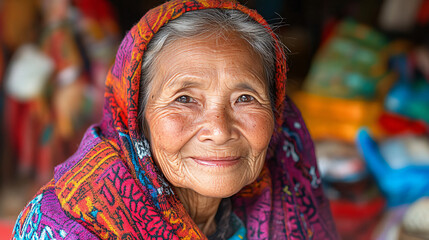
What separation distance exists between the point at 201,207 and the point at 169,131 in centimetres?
41

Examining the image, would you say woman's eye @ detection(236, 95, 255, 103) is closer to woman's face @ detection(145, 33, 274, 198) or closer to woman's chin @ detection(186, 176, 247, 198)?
woman's face @ detection(145, 33, 274, 198)

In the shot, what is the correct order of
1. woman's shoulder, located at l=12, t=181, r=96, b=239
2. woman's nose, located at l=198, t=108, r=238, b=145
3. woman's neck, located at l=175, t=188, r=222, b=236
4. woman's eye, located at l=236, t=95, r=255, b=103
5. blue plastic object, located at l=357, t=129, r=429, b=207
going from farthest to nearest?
blue plastic object, located at l=357, t=129, r=429, b=207, woman's neck, located at l=175, t=188, r=222, b=236, woman's eye, located at l=236, t=95, r=255, b=103, woman's nose, located at l=198, t=108, r=238, b=145, woman's shoulder, located at l=12, t=181, r=96, b=239

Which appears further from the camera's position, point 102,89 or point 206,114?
point 102,89

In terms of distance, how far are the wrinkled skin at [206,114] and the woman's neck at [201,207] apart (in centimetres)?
14

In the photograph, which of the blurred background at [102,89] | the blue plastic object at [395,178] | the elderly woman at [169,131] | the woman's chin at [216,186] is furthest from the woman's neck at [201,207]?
the blue plastic object at [395,178]

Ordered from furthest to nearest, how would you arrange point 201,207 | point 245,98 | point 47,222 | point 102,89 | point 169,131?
point 102,89
point 201,207
point 245,98
point 169,131
point 47,222

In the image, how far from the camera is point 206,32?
63.1 inches

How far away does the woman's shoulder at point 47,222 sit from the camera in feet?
4.66

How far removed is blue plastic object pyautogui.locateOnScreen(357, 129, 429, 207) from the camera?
3467 millimetres

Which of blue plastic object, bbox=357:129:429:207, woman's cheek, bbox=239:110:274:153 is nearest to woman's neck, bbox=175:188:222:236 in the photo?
woman's cheek, bbox=239:110:274:153

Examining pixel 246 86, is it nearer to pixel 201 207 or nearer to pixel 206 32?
pixel 206 32

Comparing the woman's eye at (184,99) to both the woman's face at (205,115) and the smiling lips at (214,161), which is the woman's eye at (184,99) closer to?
the woman's face at (205,115)

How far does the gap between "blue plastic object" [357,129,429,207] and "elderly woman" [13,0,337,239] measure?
2167 millimetres

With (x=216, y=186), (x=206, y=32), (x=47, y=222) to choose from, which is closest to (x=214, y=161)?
(x=216, y=186)
